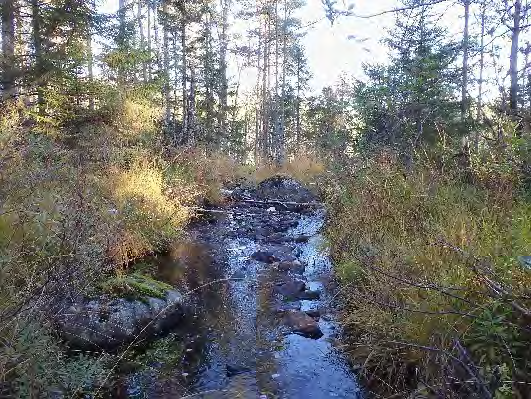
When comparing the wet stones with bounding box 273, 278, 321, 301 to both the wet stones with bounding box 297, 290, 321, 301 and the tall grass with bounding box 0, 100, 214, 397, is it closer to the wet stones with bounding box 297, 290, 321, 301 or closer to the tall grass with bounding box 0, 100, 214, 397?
the wet stones with bounding box 297, 290, 321, 301

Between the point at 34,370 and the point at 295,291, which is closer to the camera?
the point at 34,370

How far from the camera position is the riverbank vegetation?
247 cm

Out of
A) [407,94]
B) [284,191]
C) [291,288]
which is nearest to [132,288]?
[291,288]

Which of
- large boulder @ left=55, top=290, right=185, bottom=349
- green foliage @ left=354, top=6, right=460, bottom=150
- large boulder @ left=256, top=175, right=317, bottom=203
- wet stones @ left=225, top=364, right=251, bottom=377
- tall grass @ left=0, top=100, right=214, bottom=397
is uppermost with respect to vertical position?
green foliage @ left=354, top=6, right=460, bottom=150

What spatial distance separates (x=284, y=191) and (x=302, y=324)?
958 cm

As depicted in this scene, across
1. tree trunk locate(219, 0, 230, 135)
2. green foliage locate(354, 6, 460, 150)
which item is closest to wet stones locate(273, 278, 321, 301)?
green foliage locate(354, 6, 460, 150)

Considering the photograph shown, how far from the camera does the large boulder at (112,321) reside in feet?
12.5

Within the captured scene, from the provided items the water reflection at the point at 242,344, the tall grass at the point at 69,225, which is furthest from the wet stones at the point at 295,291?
the tall grass at the point at 69,225

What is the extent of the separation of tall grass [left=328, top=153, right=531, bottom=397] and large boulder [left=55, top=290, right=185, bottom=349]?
1.86m

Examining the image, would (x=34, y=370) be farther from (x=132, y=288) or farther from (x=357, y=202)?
(x=357, y=202)

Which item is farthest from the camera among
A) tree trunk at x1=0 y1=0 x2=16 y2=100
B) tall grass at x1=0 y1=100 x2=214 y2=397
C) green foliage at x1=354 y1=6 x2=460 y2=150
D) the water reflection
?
green foliage at x1=354 y1=6 x2=460 y2=150

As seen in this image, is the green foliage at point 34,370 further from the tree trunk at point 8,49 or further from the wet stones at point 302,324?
the tree trunk at point 8,49

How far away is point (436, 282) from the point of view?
3398 millimetres

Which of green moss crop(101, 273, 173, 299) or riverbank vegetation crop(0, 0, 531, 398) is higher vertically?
riverbank vegetation crop(0, 0, 531, 398)
